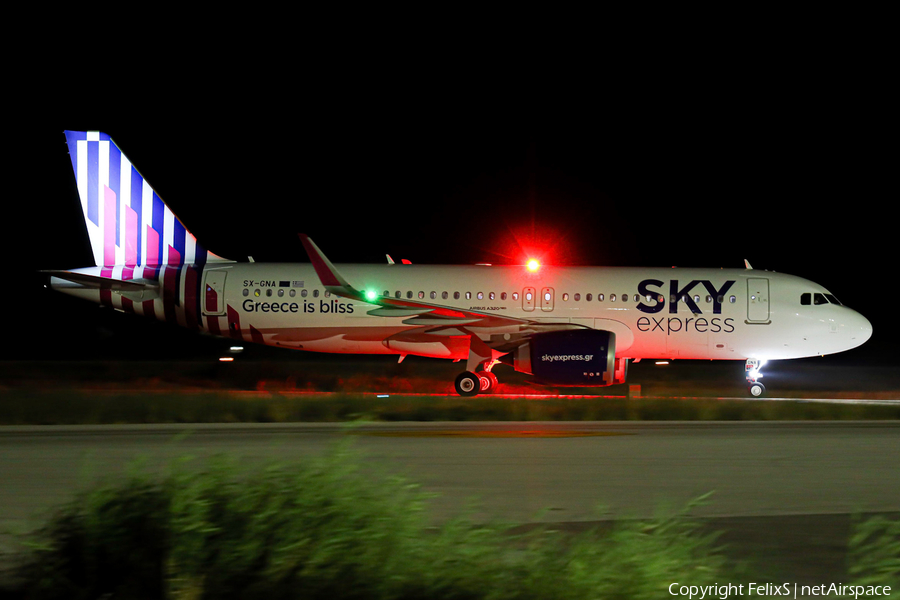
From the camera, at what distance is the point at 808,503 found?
7.87 meters

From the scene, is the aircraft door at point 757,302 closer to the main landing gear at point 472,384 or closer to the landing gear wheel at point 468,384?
the main landing gear at point 472,384

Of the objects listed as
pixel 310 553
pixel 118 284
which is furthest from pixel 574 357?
pixel 310 553

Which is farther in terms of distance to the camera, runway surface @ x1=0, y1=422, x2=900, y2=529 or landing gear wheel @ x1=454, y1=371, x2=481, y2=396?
landing gear wheel @ x1=454, y1=371, x2=481, y2=396

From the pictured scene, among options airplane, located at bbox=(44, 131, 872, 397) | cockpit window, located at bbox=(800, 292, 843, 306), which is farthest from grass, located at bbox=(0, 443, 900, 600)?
cockpit window, located at bbox=(800, 292, 843, 306)

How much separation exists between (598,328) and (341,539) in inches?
656

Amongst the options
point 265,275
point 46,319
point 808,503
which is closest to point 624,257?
point 46,319

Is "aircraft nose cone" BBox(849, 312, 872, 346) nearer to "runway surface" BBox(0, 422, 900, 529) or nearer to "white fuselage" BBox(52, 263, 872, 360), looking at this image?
"white fuselage" BBox(52, 263, 872, 360)

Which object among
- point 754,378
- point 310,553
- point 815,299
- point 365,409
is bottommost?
point 310,553

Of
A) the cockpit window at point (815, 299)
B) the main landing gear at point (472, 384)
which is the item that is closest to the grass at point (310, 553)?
the main landing gear at point (472, 384)

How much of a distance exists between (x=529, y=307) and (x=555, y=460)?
11.0m

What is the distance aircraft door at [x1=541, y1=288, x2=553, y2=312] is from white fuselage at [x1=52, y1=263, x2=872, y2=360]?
0.07ft

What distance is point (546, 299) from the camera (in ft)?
69.1

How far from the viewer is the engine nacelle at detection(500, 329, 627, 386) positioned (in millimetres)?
18781

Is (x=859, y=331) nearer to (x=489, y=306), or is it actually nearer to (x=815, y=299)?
(x=815, y=299)
